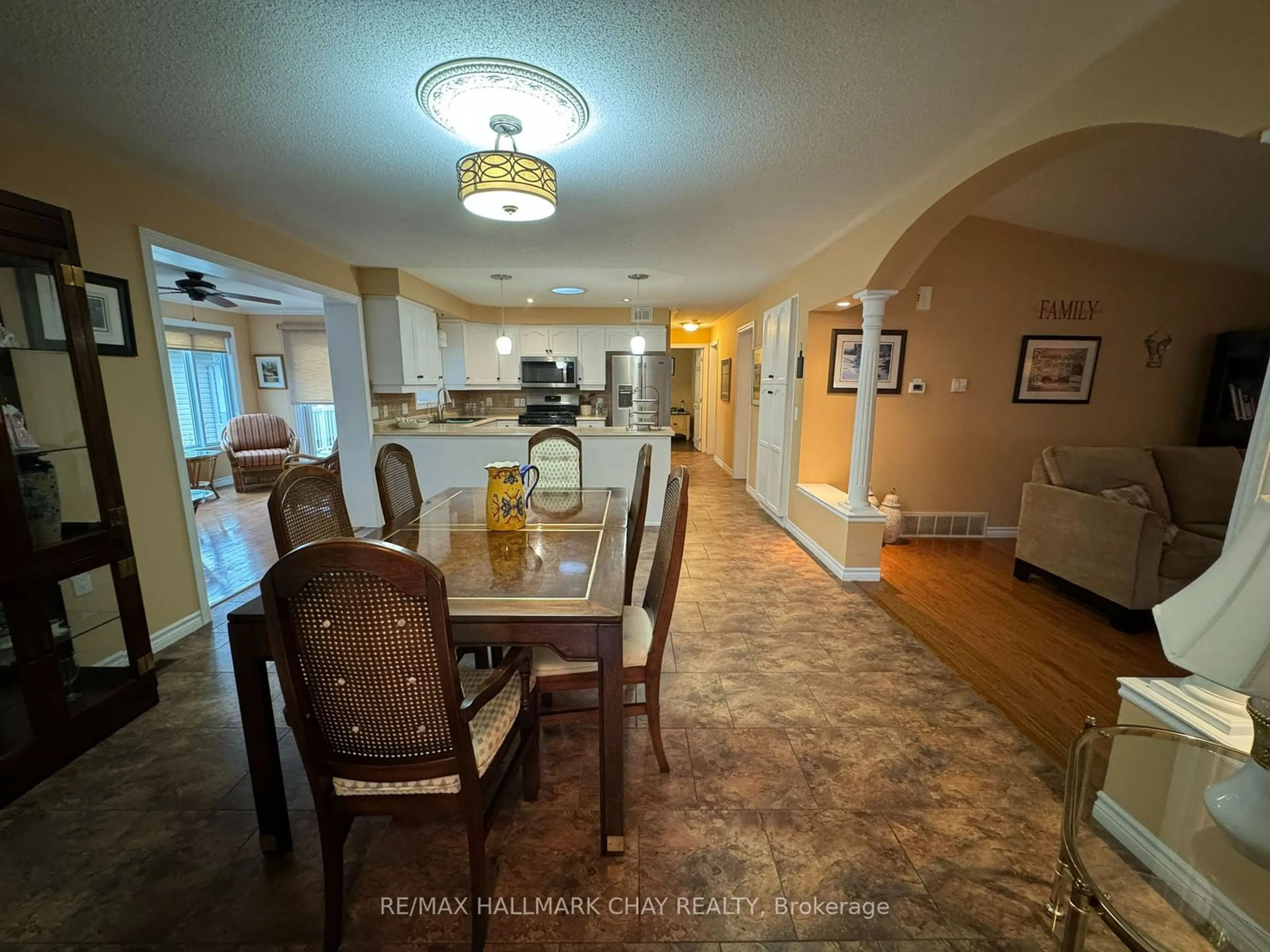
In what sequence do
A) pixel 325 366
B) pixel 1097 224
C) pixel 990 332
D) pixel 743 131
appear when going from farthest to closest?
1. pixel 325 366
2. pixel 990 332
3. pixel 1097 224
4. pixel 743 131

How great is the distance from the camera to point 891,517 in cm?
404

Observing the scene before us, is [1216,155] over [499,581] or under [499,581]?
over

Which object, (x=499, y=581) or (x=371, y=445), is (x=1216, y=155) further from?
(x=371, y=445)

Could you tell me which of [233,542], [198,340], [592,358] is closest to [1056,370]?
[592,358]

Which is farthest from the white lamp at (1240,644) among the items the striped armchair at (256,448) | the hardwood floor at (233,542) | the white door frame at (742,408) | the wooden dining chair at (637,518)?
the striped armchair at (256,448)

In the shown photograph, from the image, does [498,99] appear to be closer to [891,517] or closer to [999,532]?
[891,517]

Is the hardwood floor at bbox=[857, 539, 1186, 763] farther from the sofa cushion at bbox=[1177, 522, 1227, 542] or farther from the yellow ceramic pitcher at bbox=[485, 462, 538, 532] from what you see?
the yellow ceramic pitcher at bbox=[485, 462, 538, 532]

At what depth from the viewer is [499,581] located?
4.83 ft

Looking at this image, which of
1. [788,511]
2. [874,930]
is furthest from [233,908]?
[788,511]

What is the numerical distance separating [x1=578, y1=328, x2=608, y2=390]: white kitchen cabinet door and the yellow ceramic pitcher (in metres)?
4.78

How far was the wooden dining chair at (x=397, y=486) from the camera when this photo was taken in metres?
2.23

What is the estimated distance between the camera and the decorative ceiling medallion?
4.90 ft

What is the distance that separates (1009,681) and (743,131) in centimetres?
265

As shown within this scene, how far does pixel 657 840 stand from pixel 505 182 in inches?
83.4
